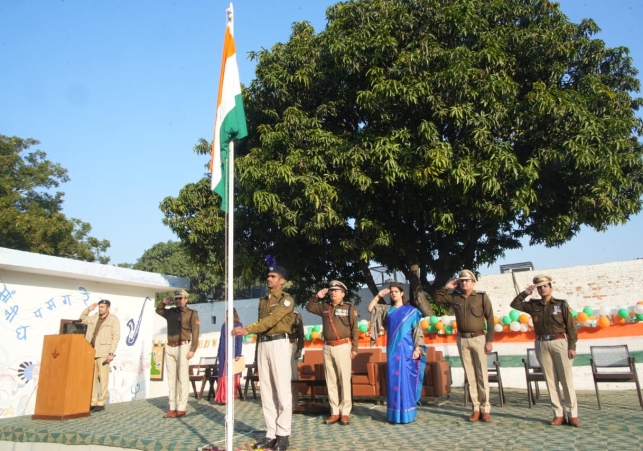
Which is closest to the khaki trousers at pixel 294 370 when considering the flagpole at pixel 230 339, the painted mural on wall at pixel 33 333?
the flagpole at pixel 230 339

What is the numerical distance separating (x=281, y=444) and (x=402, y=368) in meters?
1.88

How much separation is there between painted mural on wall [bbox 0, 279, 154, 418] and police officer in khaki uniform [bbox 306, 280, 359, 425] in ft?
19.1

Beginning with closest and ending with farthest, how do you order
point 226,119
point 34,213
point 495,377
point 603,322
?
point 226,119, point 495,377, point 603,322, point 34,213

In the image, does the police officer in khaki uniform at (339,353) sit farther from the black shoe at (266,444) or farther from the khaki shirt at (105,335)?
the khaki shirt at (105,335)

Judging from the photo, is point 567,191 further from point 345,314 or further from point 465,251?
point 345,314

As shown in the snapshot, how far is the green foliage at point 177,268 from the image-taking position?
3531cm

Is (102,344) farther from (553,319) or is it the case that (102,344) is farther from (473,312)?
(553,319)

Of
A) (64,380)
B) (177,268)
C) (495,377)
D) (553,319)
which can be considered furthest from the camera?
(177,268)

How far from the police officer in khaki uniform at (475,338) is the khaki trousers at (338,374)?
55.0 inches

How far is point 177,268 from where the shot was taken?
39.4 metres

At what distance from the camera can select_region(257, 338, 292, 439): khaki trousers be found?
5.08 meters

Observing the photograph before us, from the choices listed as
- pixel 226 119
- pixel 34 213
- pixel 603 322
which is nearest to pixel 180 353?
pixel 226 119

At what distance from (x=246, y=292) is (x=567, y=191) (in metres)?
25.0

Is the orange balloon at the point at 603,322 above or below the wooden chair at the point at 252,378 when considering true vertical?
above
